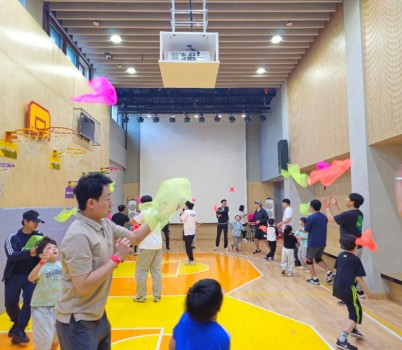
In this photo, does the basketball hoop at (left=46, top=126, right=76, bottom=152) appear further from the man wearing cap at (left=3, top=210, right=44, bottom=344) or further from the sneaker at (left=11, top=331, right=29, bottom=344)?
the sneaker at (left=11, top=331, right=29, bottom=344)

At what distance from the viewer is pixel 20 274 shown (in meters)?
3.62

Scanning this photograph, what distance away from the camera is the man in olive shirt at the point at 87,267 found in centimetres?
155

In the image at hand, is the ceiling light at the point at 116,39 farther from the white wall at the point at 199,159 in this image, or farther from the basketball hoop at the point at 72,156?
the white wall at the point at 199,159

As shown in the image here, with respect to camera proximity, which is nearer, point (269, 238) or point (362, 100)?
point (362, 100)

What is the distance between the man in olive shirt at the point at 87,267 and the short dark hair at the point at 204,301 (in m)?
0.41

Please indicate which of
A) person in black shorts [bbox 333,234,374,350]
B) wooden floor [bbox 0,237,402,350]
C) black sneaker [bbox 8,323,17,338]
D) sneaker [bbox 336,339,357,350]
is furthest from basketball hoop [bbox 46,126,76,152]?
sneaker [bbox 336,339,357,350]

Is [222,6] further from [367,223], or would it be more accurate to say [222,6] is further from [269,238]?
[269,238]

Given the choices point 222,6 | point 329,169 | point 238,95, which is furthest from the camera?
point 238,95

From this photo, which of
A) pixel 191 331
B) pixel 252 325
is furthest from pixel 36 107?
pixel 191 331

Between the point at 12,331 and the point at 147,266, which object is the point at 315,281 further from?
the point at 12,331

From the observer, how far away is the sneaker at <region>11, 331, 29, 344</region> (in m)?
3.56

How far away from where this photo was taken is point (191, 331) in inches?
63.8

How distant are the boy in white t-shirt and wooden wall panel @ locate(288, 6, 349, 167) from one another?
219 inches

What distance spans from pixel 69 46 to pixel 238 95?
6768 mm
